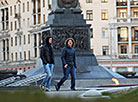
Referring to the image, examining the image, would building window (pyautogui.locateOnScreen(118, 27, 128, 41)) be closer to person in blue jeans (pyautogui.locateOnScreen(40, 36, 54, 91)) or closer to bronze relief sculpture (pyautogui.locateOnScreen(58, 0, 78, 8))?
bronze relief sculpture (pyautogui.locateOnScreen(58, 0, 78, 8))

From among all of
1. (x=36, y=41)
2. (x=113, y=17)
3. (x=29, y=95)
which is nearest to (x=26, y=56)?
(x=36, y=41)

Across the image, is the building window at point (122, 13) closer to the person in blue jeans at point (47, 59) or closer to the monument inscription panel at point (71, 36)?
the monument inscription panel at point (71, 36)

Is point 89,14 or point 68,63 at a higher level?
point 89,14

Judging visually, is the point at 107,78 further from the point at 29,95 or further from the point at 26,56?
the point at 26,56

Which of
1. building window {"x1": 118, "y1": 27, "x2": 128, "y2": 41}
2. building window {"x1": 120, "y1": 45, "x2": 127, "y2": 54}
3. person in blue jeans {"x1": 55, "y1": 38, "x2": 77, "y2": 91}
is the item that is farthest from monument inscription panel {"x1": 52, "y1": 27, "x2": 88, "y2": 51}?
building window {"x1": 120, "y1": 45, "x2": 127, "y2": 54}

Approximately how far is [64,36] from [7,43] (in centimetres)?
8435

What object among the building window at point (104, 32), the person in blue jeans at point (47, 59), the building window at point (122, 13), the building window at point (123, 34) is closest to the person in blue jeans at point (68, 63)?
the person in blue jeans at point (47, 59)

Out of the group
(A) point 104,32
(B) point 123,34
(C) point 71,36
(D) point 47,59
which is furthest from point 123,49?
(D) point 47,59

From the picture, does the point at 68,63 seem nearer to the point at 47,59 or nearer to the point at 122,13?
the point at 47,59

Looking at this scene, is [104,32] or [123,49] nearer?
[123,49]

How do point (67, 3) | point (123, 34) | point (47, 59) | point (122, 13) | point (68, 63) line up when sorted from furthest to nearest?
point (122, 13) < point (123, 34) < point (67, 3) < point (47, 59) < point (68, 63)

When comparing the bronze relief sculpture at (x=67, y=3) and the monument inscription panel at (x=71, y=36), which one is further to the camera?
the bronze relief sculpture at (x=67, y=3)

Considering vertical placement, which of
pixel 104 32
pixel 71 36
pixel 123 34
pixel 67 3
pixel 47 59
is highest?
pixel 67 3

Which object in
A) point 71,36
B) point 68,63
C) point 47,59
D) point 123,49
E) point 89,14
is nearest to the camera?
point 68,63
